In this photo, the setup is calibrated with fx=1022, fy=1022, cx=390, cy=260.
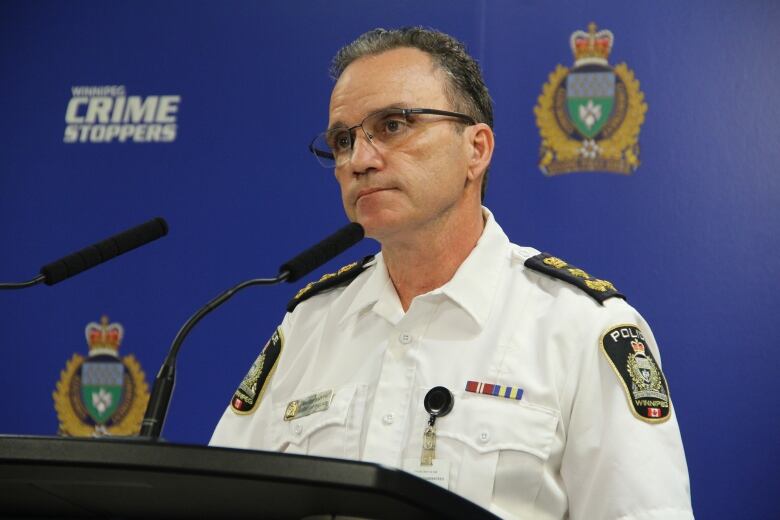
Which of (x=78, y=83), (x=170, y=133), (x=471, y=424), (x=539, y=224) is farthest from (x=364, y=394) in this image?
(x=78, y=83)

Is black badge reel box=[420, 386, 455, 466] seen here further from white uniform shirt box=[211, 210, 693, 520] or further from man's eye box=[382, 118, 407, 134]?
man's eye box=[382, 118, 407, 134]

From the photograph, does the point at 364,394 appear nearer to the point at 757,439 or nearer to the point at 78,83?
the point at 757,439

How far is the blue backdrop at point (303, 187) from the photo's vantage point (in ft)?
7.14

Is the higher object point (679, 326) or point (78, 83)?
point (78, 83)

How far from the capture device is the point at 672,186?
2234 millimetres

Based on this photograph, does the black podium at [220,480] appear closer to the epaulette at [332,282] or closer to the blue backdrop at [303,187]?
the epaulette at [332,282]

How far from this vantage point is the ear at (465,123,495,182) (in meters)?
1.66

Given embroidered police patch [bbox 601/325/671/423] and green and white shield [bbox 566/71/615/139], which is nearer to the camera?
embroidered police patch [bbox 601/325/671/423]

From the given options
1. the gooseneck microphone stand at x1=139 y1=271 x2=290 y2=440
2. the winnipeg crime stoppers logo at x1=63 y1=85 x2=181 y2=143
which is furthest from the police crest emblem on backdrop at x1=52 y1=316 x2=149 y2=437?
the gooseneck microphone stand at x1=139 y1=271 x2=290 y2=440

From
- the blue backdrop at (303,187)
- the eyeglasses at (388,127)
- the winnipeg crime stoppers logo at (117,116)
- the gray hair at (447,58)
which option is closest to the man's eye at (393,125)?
the eyeglasses at (388,127)

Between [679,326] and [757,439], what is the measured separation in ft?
0.92

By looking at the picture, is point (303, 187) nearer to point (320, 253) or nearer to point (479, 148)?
point (479, 148)

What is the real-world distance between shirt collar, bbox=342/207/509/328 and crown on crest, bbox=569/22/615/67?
0.77 m

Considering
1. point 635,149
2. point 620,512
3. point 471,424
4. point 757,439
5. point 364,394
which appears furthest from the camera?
point 635,149
